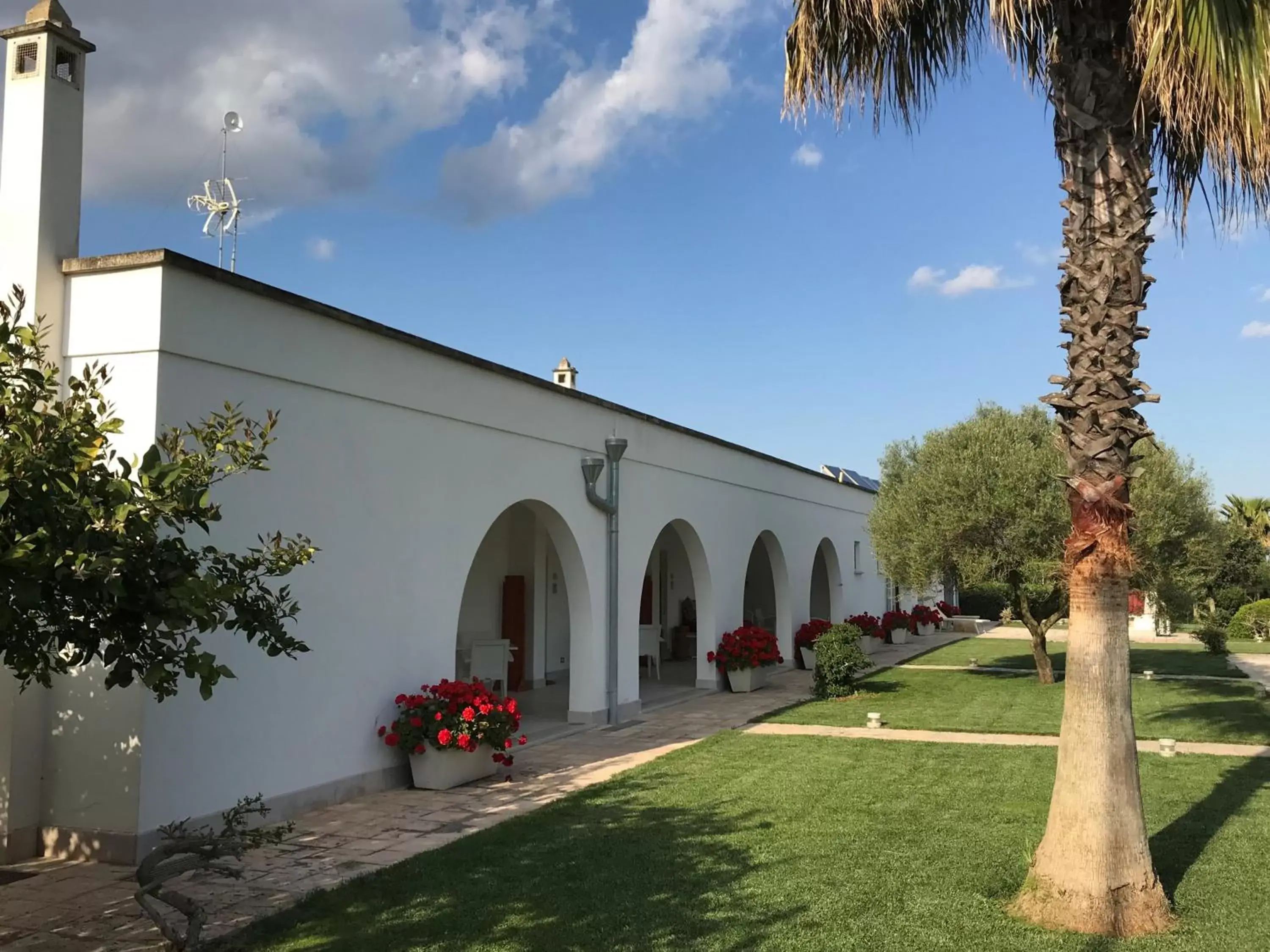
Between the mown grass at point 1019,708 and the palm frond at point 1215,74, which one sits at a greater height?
the palm frond at point 1215,74

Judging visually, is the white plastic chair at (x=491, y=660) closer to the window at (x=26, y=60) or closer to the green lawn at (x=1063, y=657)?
the window at (x=26, y=60)

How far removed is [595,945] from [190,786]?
124 inches

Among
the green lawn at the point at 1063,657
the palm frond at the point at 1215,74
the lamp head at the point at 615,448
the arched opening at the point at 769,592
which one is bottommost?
the green lawn at the point at 1063,657

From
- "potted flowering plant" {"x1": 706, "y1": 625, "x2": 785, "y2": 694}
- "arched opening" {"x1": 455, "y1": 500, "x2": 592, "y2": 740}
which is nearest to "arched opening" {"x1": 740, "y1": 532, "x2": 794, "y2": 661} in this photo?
"potted flowering plant" {"x1": 706, "y1": 625, "x2": 785, "y2": 694}

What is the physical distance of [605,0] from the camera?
12102 mm

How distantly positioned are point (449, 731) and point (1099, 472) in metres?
5.38

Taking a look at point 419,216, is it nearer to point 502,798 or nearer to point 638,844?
point 502,798

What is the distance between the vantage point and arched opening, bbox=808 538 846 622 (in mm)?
22594

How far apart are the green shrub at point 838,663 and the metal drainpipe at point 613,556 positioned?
406 centimetres

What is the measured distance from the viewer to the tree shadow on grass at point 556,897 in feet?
15.8

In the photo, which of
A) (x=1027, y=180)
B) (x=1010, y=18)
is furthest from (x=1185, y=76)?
(x=1027, y=180)

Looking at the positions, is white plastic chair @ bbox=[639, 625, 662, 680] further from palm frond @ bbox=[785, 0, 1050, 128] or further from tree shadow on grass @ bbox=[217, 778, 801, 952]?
palm frond @ bbox=[785, 0, 1050, 128]

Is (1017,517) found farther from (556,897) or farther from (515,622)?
(556,897)

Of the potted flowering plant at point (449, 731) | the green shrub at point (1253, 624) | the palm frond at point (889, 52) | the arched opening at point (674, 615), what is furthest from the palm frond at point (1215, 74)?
the green shrub at point (1253, 624)
